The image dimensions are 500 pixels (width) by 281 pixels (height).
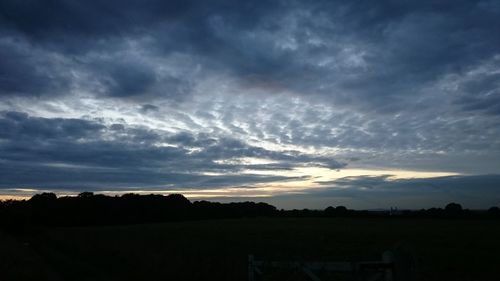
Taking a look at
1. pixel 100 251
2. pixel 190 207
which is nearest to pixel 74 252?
pixel 100 251

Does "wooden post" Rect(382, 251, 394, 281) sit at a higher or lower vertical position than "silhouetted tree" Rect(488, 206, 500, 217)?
lower

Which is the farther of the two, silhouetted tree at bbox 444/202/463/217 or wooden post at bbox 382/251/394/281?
silhouetted tree at bbox 444/202/463/217

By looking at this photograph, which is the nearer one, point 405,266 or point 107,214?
point 405,266

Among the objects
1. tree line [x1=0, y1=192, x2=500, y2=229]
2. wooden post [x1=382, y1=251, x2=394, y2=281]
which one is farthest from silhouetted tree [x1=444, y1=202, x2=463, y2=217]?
wooden post [x1=382, y1=251, x2=394, y2=281]

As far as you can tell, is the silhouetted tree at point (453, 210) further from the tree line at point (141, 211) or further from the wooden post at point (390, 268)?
the wooden post at point (390, 268)

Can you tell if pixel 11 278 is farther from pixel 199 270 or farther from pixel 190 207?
pixel 190 207

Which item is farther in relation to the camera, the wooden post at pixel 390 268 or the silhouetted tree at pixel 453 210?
the silhouetted tree at pixel 453 210

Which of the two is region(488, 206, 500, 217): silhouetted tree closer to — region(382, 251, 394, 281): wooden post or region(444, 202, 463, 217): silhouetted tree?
region(444, 202, 463, 217): silhouetted tree

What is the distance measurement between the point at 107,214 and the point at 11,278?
11370cm

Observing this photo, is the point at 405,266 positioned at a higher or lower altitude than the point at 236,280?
higher

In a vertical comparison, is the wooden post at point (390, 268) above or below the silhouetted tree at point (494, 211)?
below

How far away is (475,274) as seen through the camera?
23.3 metres

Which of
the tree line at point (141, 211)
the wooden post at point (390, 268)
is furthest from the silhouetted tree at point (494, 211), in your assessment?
the wooden post at point (390, 268)

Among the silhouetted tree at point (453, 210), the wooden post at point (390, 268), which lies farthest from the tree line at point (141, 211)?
the wooden post at point (390, 268)
